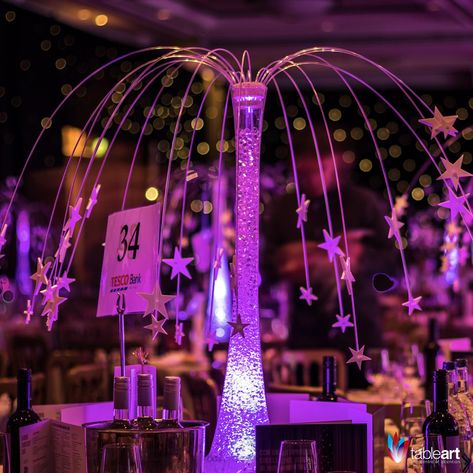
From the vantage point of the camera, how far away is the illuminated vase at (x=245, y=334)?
6.10 ft

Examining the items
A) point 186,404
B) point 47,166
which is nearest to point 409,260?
point 47,166

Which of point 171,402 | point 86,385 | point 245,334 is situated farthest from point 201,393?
point 171,402

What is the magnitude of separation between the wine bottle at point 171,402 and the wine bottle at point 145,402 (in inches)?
0.9

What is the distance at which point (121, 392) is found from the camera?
1709 mm

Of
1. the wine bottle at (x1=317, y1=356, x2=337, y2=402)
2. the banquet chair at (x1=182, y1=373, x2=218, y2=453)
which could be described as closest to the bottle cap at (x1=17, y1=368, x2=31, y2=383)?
the wine bottle at (x1=317, y1=356, x2=337, y2=402)

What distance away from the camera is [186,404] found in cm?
418

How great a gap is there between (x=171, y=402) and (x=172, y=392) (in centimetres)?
2

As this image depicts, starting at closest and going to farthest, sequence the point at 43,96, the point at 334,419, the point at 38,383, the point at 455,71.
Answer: the point at 334,419
the point at 38,383
the point at 43,96
the point at 455,71

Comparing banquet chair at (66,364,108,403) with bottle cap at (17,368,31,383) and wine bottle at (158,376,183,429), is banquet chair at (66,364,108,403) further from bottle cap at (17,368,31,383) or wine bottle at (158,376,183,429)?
wine bottle at (158,376,183,429)

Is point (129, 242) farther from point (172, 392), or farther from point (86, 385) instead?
point (86, 385)

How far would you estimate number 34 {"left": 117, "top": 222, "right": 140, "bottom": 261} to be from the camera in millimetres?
1902

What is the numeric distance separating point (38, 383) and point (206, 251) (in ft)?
10.5

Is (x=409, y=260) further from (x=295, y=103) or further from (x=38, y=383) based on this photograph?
(x=38, y=383)

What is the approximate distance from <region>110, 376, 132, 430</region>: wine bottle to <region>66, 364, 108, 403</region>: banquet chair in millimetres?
2912
